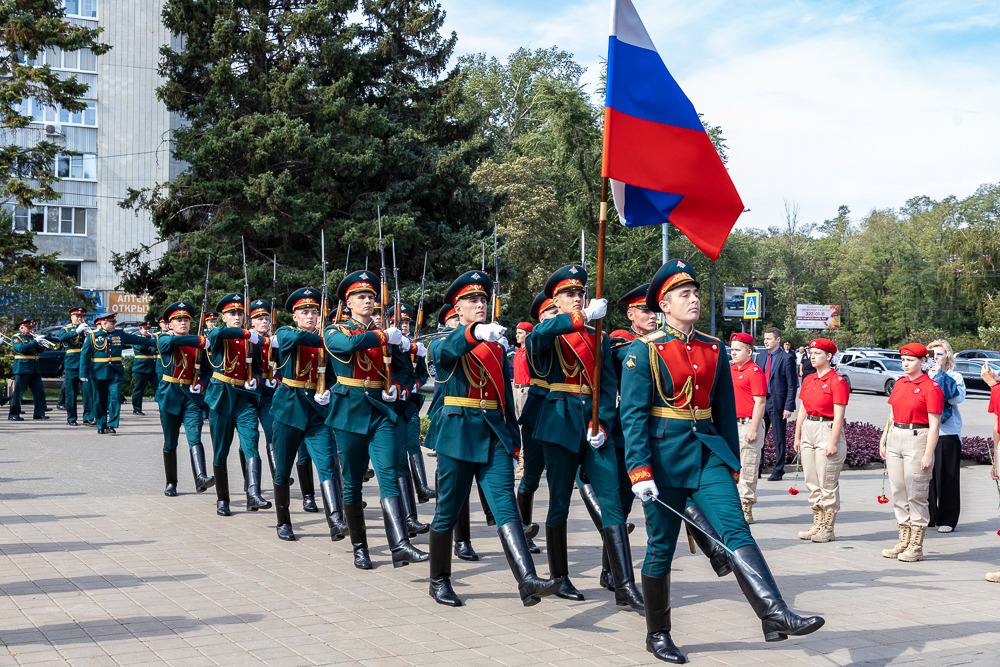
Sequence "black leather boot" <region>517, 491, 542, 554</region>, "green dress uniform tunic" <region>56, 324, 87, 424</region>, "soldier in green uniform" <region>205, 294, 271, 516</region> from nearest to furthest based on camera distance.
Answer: "black leather boot" <region>517, 491, 542, 554</region>
"soldier in green uniform" <region>205, 294, 271, 516</region>
"green dress uniform tunic" <region>56, 324, 87, 424</region>

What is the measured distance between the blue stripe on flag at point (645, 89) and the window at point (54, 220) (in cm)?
4765

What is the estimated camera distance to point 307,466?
11.0m

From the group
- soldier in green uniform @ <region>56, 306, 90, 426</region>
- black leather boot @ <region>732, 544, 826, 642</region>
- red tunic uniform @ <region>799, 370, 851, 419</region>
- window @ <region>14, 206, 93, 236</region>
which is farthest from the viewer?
window @ <region>14, 206, 93, 236</region>

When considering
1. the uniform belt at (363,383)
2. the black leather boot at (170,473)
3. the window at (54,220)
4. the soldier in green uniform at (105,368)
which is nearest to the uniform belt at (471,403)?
the uniform belt at (363,383)

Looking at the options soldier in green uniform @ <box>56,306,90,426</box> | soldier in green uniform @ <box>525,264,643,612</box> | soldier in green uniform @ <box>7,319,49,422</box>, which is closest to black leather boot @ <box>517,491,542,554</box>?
soldier in green uniform @ <box>525,264,643,612</box>

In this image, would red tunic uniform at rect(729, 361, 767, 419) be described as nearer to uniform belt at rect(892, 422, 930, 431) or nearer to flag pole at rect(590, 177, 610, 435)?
uniform belt at rect(892, 422, 930, 431)

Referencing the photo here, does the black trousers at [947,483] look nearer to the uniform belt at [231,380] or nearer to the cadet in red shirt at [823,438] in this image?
the cadet in red shirt at [823,438]

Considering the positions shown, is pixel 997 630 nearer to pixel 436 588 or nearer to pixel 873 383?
pixel 436 588

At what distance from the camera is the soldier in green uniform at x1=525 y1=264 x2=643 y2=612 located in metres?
6.91

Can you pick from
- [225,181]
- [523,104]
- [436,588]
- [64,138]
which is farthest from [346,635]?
[523,104]

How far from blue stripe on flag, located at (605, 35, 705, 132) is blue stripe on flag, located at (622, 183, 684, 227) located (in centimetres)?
46

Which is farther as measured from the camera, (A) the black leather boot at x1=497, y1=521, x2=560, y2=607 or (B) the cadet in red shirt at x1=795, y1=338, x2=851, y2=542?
(B) the cadet in red shirt at x1=795, y1=338, x2=851, y2=542

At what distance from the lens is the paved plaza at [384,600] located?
5.95m

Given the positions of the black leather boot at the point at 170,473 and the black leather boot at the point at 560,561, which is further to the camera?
the black leather boot at the point at 170,473
